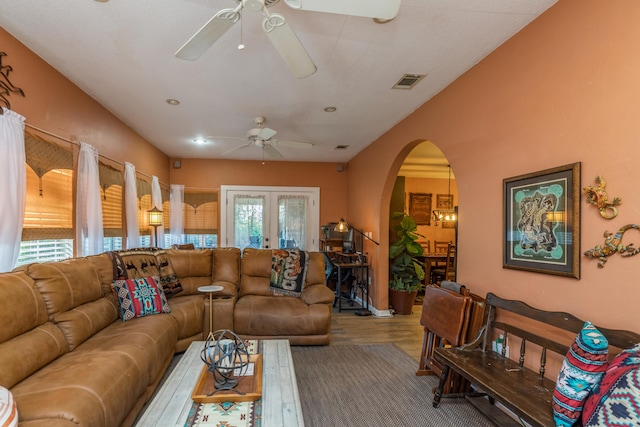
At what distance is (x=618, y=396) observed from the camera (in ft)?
4.20

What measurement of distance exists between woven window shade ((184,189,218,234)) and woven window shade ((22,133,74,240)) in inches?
136

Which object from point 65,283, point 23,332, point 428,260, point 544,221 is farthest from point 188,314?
point 428,260

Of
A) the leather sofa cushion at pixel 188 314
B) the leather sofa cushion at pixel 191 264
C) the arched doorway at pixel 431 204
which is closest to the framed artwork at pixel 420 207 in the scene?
the arched doorway at pixel 431 204

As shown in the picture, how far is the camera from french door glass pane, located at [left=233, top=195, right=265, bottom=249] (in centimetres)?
671

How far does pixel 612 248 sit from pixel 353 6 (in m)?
1.76

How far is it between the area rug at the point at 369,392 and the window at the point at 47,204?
8.09ft

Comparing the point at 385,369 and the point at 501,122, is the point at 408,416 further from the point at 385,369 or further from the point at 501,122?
the point at 501,122

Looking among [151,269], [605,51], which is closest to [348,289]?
[151,269]

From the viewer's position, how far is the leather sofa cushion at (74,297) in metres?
2.21

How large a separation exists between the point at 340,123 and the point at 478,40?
215 centimetres

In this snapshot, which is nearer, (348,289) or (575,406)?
(575,406)

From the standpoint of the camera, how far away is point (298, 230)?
686cm

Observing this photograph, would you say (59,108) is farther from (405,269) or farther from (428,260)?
(428,260)

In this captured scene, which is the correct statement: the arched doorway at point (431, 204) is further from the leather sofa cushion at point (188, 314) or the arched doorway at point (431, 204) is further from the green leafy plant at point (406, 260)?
the leather sofa cushion at point (188, 314)
